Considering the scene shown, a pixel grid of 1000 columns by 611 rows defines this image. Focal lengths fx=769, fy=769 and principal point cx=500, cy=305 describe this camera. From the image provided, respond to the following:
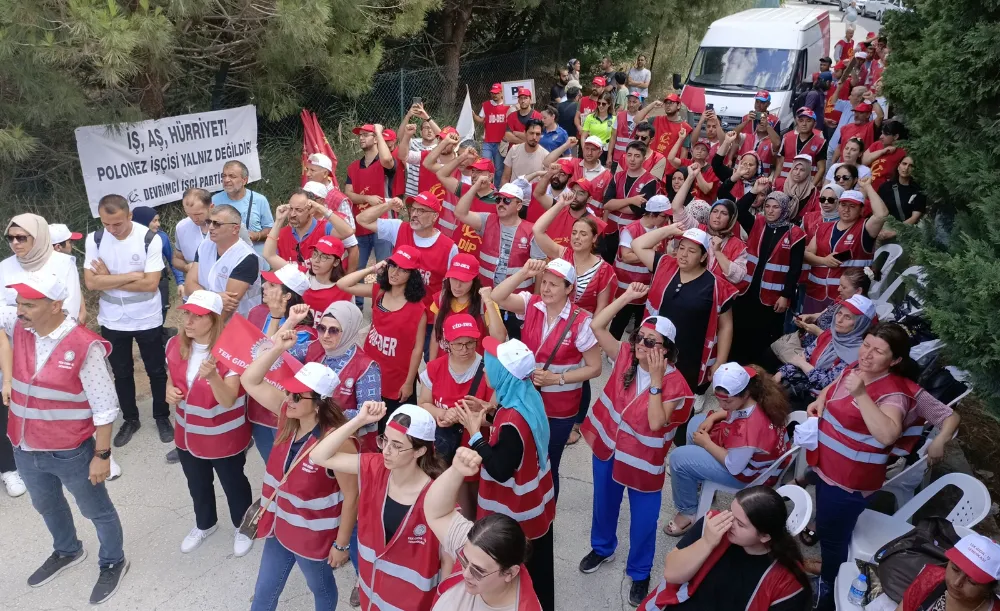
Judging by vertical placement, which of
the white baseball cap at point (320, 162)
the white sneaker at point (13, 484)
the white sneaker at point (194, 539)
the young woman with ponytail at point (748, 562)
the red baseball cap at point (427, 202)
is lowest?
the white sneaker at point (194, 539)

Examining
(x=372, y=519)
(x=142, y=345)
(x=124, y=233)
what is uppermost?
(x=124, y=233)

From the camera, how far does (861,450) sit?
4027 mm

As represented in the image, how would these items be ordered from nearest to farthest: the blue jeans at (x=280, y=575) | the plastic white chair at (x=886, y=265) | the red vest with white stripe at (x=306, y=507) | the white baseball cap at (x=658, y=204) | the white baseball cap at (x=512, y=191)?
the red vest with white stripe at (x=306, y=507) → the blue jeans at (x=280, y=575) → the white baseball cap at (x=512, y=191) → the white baseball cap at (x=658, y=204) → the plastic white chair at (x=886, y=265)

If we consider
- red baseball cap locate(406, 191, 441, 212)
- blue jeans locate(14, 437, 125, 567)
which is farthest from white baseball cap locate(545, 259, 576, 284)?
blue jeans locate(14, 437, 125, 567)

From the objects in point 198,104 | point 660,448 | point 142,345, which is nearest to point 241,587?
point 142,345

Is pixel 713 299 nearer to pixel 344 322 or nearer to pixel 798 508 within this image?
pixel 798 508

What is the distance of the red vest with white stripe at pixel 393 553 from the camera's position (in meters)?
3.13

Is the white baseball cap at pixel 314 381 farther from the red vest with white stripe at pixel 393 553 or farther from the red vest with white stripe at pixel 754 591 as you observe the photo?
the red vest with white stripe at pixel 754 591

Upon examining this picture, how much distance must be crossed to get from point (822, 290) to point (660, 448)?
10.2 ft

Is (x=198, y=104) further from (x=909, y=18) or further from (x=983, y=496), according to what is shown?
(x=983, y=496)

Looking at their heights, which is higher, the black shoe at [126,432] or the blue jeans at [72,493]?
the blue jeans at [72,493]

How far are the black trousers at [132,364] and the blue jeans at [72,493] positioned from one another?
138 centimetres

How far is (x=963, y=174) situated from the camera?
4391mm

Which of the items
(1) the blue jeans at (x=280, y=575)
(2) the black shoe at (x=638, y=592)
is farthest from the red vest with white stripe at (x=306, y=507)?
(2) the black shoe at (x=638, y=592)
